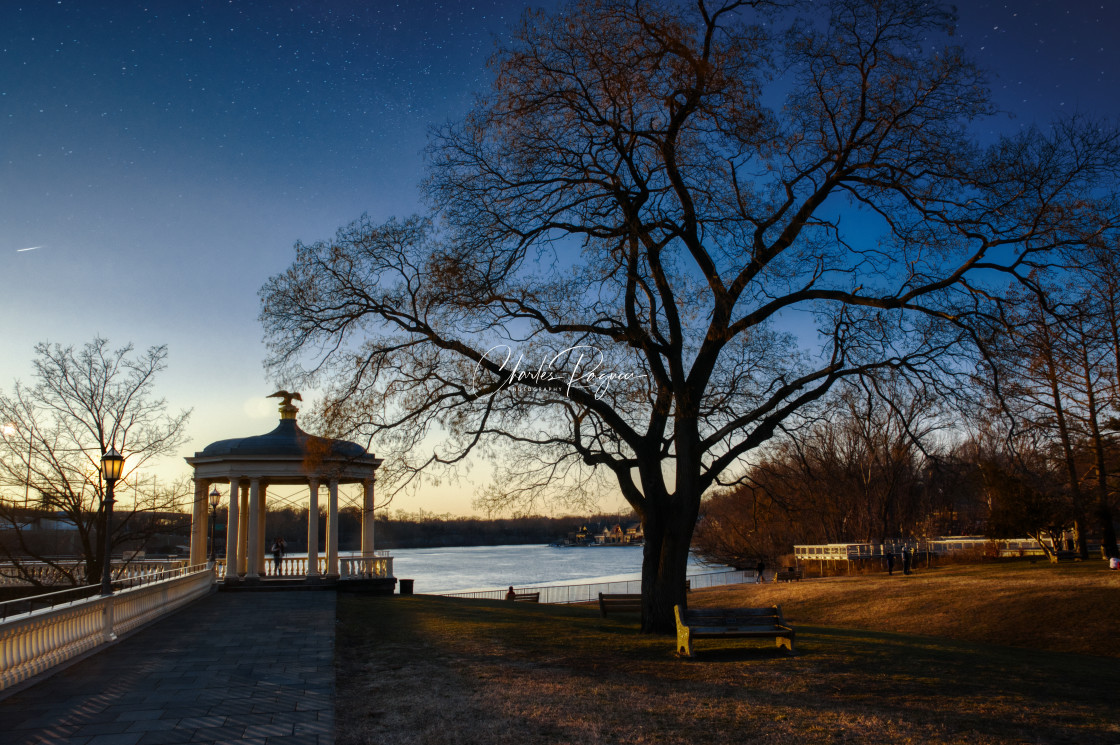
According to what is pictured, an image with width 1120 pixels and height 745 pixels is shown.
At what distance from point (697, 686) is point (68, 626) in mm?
8755

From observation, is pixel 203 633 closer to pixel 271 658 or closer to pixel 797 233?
pixel 271 658

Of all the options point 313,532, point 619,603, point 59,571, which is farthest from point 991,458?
point 59,571

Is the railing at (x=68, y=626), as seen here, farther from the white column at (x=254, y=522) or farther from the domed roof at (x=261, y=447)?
the white column at (x=254, y=522)

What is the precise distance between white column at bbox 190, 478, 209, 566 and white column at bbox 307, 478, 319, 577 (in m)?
4.01

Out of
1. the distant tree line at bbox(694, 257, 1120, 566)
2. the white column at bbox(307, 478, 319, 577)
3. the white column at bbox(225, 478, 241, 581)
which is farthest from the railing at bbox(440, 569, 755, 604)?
the white column at bbox(225, 478, 241, 581)

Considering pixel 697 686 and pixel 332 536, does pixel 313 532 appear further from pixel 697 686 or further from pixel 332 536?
pixel 697 686

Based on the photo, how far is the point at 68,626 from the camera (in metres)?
10.4

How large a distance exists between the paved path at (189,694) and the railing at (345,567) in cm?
1276

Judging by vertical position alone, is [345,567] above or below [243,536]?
below

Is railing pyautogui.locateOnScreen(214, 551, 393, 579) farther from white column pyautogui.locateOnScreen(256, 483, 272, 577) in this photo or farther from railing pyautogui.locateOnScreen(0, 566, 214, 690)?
railing pyautogui.locateOnScreen(0, 566, 214, 690)

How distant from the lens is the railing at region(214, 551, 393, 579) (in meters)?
26.4

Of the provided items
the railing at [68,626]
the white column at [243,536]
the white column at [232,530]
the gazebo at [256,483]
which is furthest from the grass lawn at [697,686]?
the white column at [243,536]

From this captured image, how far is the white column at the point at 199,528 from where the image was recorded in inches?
1045

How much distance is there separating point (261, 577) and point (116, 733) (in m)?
21.8
